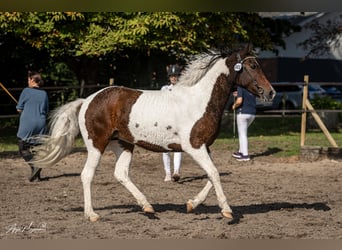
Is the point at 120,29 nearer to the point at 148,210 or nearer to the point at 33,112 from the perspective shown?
the point at 33,112

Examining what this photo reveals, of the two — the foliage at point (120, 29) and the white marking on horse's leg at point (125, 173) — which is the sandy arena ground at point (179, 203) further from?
the foliage at point (120, 29)

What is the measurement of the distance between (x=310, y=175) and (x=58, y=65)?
59.4ft

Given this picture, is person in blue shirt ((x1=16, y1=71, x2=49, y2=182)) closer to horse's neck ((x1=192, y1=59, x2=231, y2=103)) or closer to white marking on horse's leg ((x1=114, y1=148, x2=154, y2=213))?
white marking on horse's leg ((x1=114, y1=148, x2=154, y2=213))

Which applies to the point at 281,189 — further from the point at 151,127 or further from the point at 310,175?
the point at 151,127

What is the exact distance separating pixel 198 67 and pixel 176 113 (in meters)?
0.63

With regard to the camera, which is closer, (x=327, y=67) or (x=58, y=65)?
(x=58, y=65)

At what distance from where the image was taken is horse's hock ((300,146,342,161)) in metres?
13.5

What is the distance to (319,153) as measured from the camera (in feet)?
44.7

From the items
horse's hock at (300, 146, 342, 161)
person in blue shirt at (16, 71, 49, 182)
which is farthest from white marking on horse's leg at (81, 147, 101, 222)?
horse's hock at (300, 146, 342, 161)

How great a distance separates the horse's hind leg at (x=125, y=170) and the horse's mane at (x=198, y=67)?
1002 mm

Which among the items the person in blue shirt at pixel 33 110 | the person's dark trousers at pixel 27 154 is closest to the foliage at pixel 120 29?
the person in blue shirt at pixel 33 110

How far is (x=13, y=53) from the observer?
20.3m

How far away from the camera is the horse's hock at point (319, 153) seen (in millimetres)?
13508

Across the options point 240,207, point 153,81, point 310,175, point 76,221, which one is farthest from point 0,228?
point 153,81
